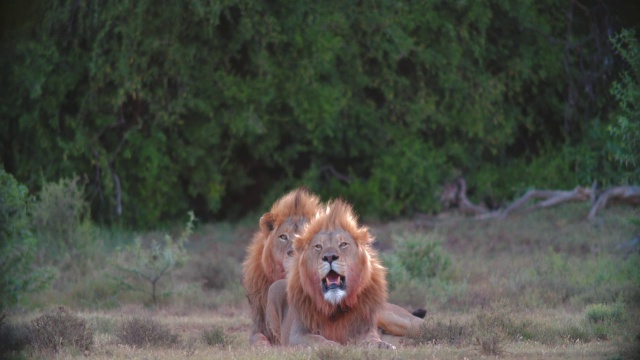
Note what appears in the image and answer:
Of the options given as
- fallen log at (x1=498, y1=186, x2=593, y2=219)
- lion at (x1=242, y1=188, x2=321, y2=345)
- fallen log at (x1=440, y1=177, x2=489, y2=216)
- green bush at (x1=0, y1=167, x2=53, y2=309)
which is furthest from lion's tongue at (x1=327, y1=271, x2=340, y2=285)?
fallen log at (x1=440, y1=177, x2=489, y2=216)

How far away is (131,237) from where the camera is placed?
57.1 ft

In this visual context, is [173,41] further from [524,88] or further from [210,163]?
[524,88]

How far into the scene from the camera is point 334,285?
7.75 metres

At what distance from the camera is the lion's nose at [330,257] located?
766cm

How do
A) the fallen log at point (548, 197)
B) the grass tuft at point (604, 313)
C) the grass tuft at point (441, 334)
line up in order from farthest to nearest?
the fallen log at point (548, 197) → the grass tuft at point (604, 313) → the grass tuft at point (441, 334)

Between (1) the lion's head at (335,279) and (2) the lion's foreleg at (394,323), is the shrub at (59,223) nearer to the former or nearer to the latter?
(2) the lion's foreleg at (394,323)

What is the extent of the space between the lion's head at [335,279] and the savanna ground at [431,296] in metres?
0.39

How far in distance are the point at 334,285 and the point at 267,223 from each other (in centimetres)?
136

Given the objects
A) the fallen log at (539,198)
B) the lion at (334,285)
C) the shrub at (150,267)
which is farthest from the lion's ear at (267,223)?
A: the fallen log at (539,198)

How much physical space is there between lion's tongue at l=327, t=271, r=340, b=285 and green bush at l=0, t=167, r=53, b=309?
435 centimetres

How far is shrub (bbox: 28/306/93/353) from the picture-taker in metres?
8.02

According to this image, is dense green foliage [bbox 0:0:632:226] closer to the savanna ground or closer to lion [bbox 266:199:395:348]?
the savanna ground

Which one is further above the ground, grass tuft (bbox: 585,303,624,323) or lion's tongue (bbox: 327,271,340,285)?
lion's tongue (bbox: 327,271,340,285)

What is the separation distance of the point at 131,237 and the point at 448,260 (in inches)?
233
